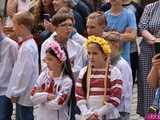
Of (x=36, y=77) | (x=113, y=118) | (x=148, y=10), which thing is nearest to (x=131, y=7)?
(x=148, y=10)

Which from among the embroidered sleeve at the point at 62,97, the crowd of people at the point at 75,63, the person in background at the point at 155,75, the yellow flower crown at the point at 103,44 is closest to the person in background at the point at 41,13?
the crowd of people at the point at 75,63

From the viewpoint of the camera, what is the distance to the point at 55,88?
18.9 feet

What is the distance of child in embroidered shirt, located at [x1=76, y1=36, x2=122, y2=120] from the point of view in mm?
5410

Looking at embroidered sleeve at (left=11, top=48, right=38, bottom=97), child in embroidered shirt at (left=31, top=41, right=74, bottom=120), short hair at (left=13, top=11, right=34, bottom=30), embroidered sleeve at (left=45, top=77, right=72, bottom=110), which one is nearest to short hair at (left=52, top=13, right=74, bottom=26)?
short hair at (left=13, top=11, right=34, bottom=30)

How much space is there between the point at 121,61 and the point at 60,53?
0.60 meters

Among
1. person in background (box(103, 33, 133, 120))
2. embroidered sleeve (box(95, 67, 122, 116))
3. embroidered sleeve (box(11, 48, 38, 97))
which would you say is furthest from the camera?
embroidered sleeve (box(11, 48, 38, 97))

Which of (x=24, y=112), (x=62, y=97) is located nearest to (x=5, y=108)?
(x=24, y=112)

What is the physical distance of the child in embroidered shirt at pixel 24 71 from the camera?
20.7 ft

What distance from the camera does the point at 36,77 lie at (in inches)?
253

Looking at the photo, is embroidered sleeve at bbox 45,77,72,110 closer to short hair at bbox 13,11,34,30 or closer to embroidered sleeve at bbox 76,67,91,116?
embroidered sleeve at bbox 76,67,91,116

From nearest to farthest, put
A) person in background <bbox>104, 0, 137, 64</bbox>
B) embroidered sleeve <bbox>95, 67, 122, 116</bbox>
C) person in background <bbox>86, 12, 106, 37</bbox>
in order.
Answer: embroidered sleeve <bbox>95, 67, 122, 116</bbox>
person in background <bbox>86, 12, 106, 37</bbox>
person in background <bbox>104, 0, 137, 64</bbox>

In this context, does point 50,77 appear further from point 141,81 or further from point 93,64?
point 141,81

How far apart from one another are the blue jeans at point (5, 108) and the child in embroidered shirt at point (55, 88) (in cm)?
81

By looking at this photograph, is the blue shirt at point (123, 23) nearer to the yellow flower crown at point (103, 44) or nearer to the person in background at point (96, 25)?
the person in background at point (96, 25)
